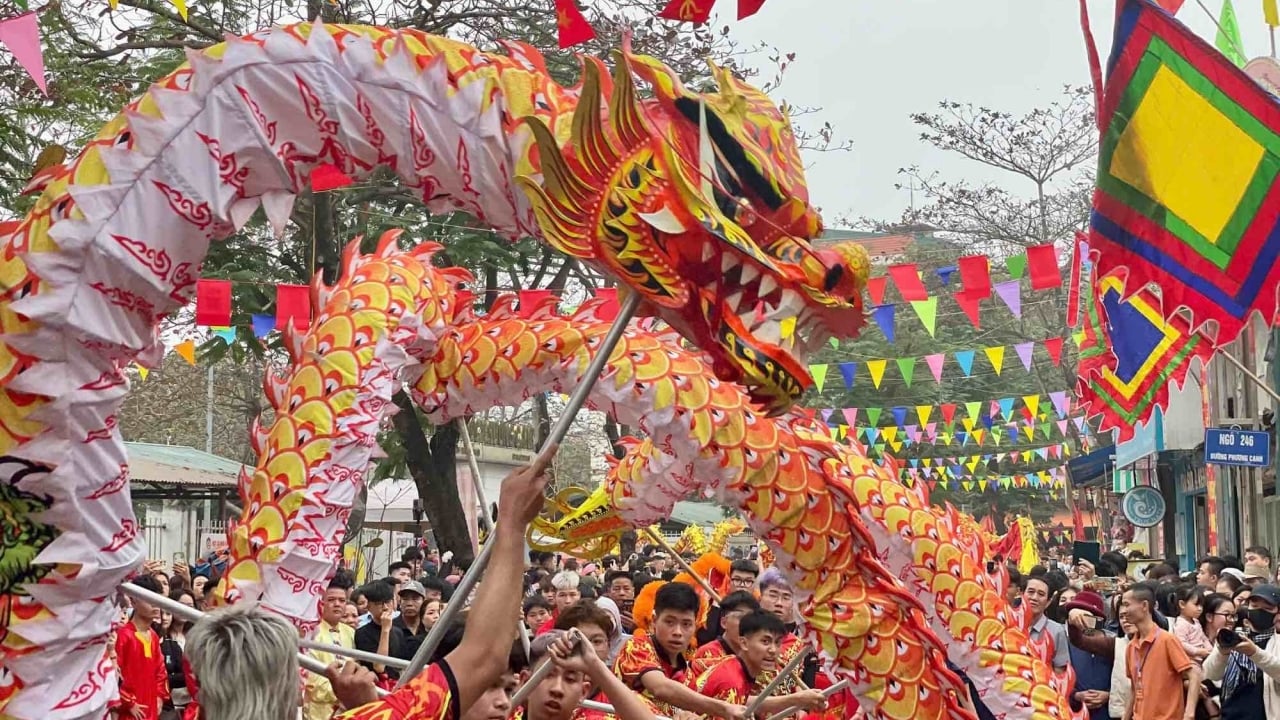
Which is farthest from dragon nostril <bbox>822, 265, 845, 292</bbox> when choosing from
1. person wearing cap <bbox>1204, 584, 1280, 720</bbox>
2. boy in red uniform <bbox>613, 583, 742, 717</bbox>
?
person wearing cap <bbox>1204, 584, 1280, 720</bbox>

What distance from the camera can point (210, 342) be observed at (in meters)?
14.8

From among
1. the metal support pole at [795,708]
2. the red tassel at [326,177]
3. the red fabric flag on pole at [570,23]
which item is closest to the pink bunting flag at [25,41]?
the red tassel at [326,177]

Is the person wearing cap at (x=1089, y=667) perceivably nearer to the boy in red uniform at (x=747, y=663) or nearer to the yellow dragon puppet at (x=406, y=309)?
→ the boy in red uniform at (x=747, y=663)

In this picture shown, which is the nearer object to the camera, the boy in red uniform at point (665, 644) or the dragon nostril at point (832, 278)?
the dragon nostril at point (832, 278)

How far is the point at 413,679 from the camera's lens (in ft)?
10.5

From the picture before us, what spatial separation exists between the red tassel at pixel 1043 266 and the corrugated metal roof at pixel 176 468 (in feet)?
27.4

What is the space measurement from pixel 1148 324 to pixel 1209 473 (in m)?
14.0

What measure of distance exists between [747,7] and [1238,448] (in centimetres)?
1226

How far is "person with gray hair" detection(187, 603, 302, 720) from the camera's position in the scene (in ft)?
8.81

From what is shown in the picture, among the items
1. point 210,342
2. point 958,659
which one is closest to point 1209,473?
point 210,342

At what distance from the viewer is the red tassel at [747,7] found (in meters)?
5.69

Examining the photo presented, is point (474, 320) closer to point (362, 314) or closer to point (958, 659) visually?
point (362, 314)

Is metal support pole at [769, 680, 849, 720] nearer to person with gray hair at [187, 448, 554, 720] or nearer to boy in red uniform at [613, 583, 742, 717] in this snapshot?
boy in red uniform at [613, 583, 742, 717]

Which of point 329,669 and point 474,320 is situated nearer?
point 329,669
